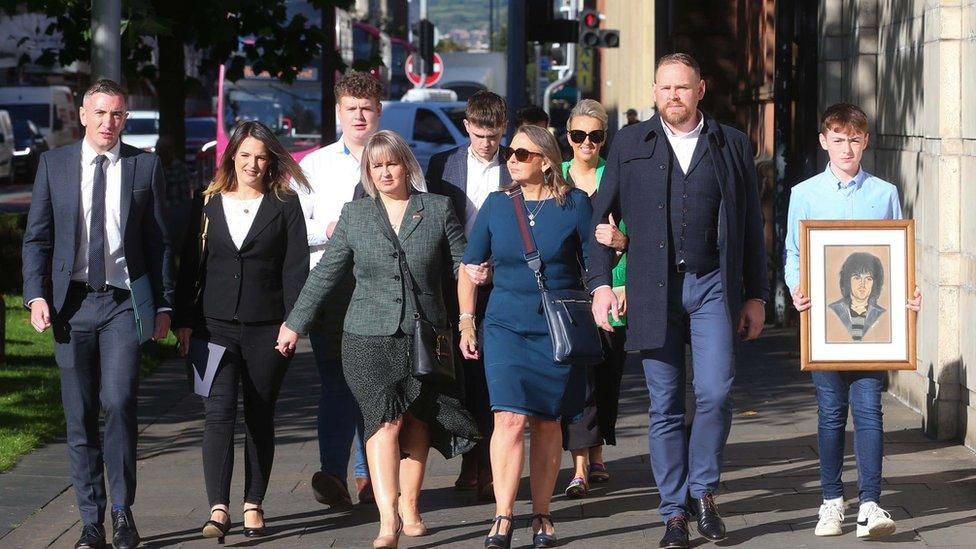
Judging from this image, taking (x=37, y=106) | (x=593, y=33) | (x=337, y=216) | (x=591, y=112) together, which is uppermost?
(x=37, y=106)

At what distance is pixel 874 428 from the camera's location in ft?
21.3

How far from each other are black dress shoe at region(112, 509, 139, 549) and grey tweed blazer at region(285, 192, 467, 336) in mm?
996

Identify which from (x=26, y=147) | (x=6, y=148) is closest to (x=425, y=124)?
(x=6, y=148)

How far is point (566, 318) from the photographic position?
250 inches

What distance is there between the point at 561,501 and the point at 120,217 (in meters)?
2.35

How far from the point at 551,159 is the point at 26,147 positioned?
42.7 m

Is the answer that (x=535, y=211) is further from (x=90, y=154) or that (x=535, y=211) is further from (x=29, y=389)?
(x=29, y=389)

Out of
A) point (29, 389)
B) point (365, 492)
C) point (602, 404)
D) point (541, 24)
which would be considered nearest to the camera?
point (365, 492)

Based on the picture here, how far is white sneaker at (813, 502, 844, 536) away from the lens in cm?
653

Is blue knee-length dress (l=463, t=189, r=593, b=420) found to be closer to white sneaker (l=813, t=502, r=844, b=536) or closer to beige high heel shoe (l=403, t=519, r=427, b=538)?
beige high heel shoe (l=403, t=519, r=427, b=538)

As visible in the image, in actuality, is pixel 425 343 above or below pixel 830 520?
above

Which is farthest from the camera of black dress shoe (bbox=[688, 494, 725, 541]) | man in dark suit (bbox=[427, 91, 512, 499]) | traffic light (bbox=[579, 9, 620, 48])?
traffic light (bbox=[579, 9, 620, 48])

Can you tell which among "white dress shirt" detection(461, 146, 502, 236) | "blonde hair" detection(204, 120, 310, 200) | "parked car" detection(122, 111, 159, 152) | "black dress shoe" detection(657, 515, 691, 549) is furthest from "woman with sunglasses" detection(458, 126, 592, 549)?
"parked car" detection(122, 111, 159, 152)

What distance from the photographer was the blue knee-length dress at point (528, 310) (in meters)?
6.45
